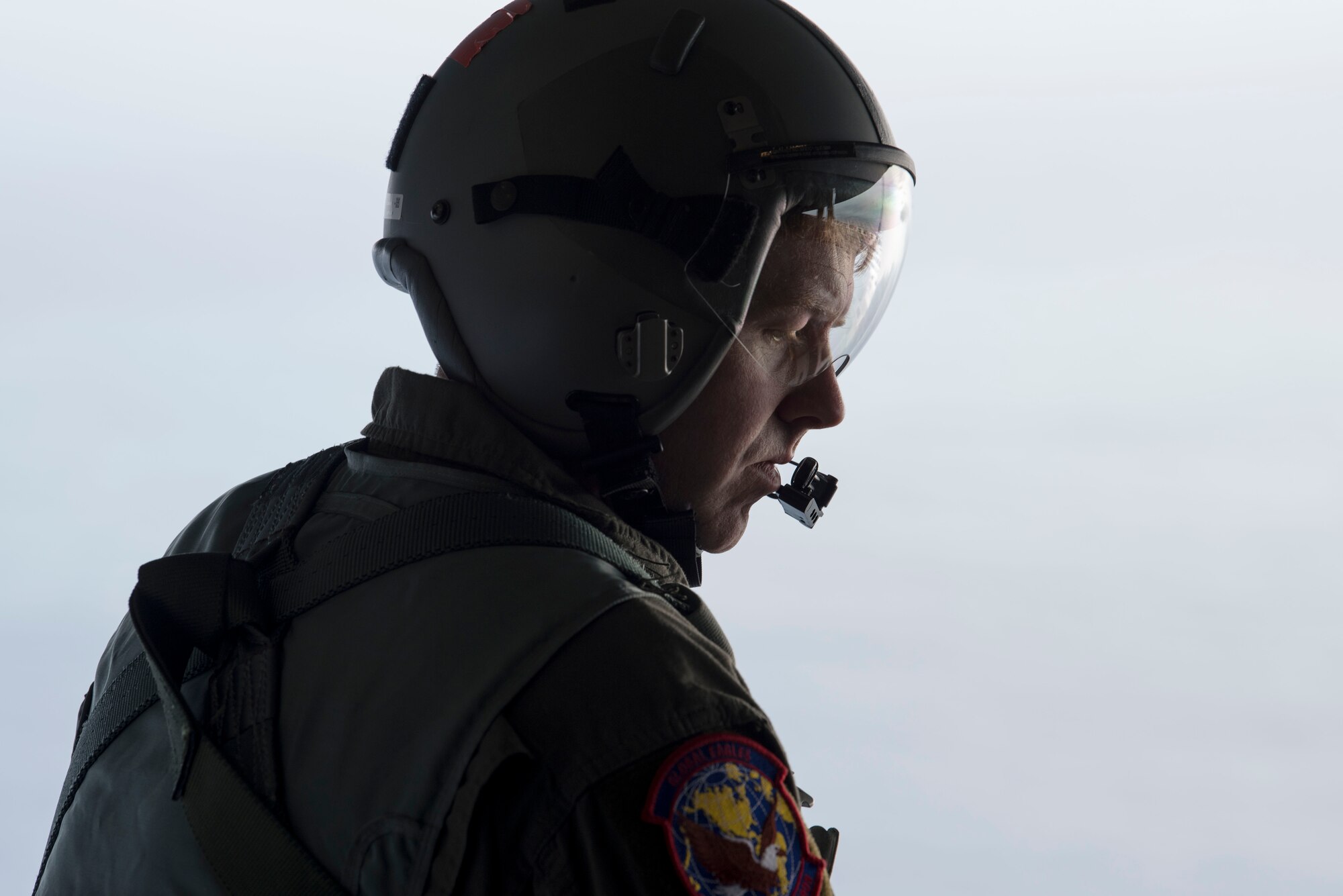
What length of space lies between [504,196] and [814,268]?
13.0 inches

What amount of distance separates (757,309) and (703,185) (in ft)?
0.45

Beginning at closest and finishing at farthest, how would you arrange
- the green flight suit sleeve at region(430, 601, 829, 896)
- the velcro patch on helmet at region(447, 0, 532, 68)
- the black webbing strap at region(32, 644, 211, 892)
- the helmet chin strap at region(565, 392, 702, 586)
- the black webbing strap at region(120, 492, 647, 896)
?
1. the green flight suit sleeve at region(430, 601, 829, 896)
2. the black webbing strap at region(120, 492, 647, 896)
3. the black webbing strap at region(32, 644, 211, 892)
4. the helmet chin strap at region(565, 392, 702, 586)
5. the velcro patch on helmet at region(447, 0, 532, 68)

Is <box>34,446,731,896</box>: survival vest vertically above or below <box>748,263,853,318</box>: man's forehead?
below

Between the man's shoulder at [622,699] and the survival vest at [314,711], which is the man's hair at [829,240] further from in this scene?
the man's shoulder at [622,699]

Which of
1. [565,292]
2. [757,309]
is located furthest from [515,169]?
[757,309]

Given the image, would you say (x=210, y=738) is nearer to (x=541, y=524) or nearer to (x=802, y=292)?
(x=541, y=524)

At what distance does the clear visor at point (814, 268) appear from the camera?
1.30 m

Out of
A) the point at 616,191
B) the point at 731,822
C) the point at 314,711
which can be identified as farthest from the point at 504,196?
the point at 731,822

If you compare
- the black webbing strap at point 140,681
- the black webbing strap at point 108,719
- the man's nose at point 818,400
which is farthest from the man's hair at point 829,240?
the black webbing strap at point 108,719

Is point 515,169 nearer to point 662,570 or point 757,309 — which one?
point 757,309

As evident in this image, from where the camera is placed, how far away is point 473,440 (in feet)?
3.86

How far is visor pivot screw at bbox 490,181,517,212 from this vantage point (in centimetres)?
127

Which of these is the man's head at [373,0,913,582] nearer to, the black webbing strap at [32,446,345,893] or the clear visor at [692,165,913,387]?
the clear visor at [692,165,913,387]

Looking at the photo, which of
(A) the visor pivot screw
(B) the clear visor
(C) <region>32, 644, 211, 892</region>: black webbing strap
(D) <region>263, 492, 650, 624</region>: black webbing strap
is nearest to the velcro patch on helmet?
(A) the visor pivot screw
